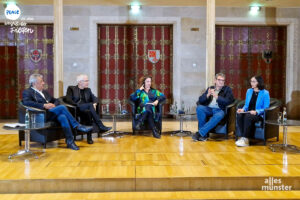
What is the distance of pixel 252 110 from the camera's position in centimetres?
460

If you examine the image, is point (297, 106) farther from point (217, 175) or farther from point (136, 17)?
point (217, 175)

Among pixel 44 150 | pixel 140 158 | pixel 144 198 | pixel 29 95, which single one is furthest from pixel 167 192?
pixel 29 95

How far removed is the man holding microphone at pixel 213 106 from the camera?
4871mm

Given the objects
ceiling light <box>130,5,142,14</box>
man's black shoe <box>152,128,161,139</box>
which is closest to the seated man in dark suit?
man's black shoe <box>152,128,161,139</box>

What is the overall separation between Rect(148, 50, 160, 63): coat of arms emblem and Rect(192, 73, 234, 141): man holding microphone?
130 inches

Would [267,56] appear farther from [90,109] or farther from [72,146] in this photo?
[72,146]

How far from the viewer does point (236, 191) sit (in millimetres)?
3014

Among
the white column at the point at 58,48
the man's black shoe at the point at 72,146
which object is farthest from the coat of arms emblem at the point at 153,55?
the man's black shoe at the point at 72,146

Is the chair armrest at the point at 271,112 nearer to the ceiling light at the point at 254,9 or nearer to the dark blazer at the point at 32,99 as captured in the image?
the dark blazer at the point at 32,99

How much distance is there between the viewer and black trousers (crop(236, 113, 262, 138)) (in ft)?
14.8

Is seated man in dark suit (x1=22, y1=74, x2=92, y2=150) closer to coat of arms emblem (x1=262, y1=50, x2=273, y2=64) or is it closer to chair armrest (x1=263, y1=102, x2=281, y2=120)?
chair armrest (x1=263, y1=102, x2=281, y2=120)

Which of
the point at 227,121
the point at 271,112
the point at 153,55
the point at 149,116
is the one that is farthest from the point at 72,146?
the point at 153,55

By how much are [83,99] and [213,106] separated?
2.18 metres

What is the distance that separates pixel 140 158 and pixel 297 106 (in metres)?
5.92
